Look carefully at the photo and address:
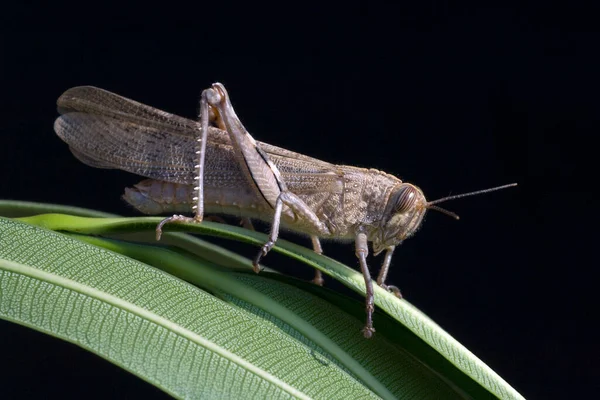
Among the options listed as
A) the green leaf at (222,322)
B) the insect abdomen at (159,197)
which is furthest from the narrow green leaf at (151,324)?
the insect abdomen at (159,197)

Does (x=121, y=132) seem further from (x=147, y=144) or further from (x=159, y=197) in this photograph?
(x=159, y=197)

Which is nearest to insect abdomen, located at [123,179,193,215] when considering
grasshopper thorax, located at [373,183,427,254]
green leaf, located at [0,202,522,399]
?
green leaf, located at [0,202,522,399]

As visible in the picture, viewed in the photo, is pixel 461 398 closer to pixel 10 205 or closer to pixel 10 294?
pixel 10 294

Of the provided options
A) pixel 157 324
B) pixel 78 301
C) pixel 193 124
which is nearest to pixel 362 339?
pixel 157 324

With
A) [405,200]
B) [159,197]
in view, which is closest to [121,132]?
[159,197]

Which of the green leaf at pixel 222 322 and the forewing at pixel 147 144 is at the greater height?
the forewing at pixel 147 144

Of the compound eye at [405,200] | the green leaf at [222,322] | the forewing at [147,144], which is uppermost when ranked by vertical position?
the forewing at [147,144]

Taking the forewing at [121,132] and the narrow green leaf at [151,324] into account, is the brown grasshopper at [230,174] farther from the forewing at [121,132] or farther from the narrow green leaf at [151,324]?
the narrow green leaf at [151,324]

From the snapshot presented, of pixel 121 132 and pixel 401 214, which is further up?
pixel 121 132
